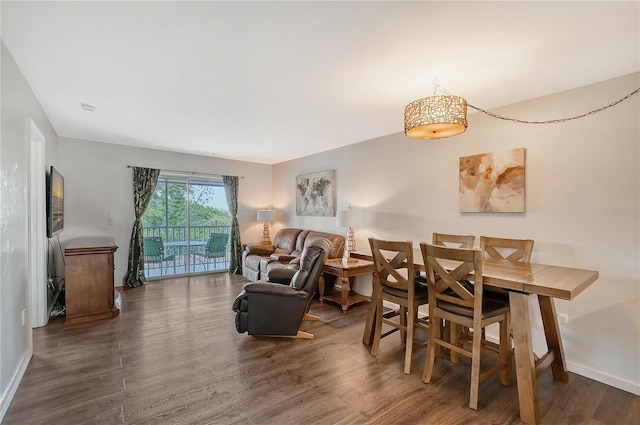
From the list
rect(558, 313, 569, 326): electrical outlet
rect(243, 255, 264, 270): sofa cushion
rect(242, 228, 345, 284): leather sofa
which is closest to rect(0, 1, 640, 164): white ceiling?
rect(558, 313, 569, 326): electrical outlet

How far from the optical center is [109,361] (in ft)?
8.51

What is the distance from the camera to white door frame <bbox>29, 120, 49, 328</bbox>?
3186 mm

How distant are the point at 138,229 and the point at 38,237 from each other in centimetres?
191

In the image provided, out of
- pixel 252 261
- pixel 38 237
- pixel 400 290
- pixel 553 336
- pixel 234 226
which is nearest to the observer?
pixel 553 336

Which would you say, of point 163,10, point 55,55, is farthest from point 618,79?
point 55,55

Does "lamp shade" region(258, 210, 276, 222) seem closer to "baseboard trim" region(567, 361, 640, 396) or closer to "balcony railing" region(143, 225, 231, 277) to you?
"balcony railing" region(143, 225, 231, 277)

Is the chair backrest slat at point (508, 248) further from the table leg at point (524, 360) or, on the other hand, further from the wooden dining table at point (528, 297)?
the table leg at point (524, 360)

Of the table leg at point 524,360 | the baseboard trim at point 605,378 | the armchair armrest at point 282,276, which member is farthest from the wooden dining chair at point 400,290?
the baseboard trim at point 605,378

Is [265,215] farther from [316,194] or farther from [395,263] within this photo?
[395,263]

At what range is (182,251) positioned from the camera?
231 inches

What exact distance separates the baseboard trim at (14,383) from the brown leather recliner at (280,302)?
164cm

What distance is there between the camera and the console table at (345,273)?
3936 mm

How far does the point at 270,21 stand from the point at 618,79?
2.75 meters


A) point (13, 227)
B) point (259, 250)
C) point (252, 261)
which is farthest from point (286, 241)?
point (13, 227)
